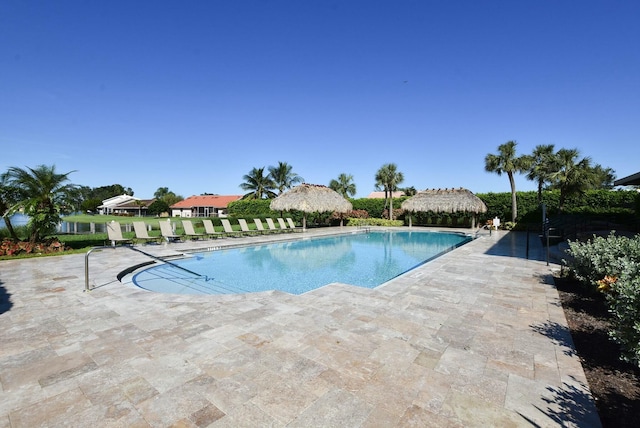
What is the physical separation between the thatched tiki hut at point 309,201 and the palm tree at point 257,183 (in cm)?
1447

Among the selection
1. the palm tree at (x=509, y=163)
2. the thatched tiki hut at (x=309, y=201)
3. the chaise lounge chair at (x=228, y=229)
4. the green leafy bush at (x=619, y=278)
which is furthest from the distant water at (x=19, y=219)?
the palm tree at (x=509, y=163)

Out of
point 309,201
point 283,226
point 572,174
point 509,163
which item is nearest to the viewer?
point 572,174

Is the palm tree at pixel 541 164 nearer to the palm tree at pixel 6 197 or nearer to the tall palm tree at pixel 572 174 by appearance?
the tall palm tree at pixel 572 174

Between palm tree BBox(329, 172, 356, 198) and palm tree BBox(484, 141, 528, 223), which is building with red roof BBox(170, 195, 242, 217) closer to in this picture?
palm tree BBox(329, 172, 356, 198)

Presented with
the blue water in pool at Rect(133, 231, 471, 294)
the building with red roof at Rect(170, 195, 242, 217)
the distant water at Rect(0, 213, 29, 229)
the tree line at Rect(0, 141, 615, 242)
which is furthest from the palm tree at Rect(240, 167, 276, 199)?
the distant water at Rect(0, 213, 29, 229)

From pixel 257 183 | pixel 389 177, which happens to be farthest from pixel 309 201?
pixel 257 183

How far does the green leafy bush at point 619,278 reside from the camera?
2.59 metres

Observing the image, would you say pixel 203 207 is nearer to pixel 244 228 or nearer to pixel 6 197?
pixel 244 228

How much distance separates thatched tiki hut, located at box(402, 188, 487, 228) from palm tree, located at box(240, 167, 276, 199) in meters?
17.7

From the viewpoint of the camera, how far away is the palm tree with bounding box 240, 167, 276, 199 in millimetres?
34750

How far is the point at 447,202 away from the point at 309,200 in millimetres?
10443

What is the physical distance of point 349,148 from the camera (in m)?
27.0

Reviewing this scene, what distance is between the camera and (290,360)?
2955 mm

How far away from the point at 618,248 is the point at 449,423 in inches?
200
